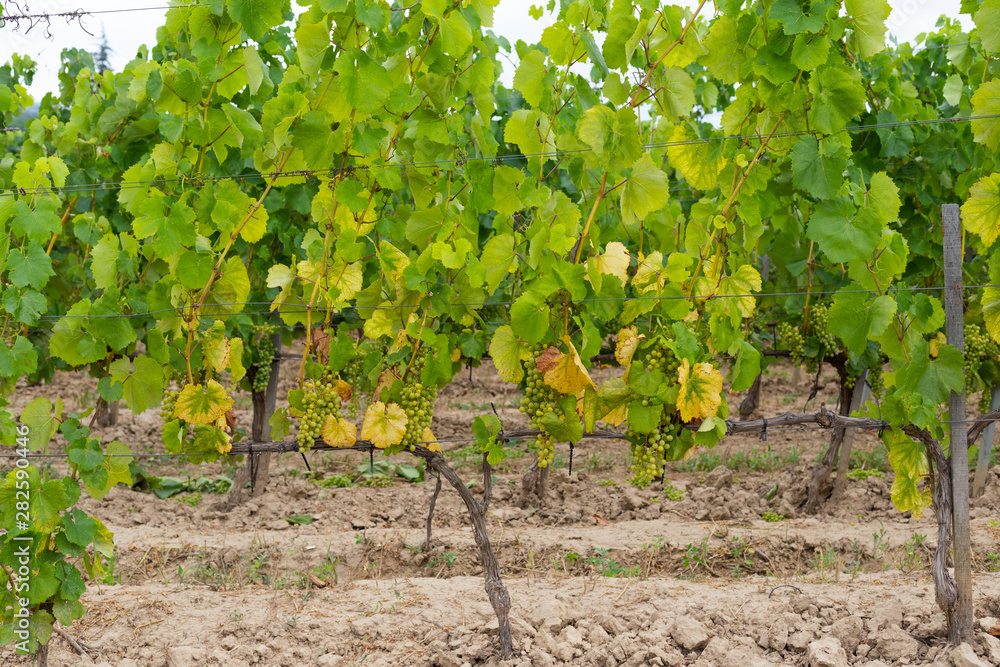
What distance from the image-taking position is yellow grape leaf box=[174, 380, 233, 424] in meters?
2.95

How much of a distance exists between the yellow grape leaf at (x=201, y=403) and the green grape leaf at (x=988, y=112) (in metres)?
2.84

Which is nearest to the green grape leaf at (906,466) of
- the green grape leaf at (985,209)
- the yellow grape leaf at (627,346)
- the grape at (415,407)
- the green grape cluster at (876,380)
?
the green grape leaf at (985,209)

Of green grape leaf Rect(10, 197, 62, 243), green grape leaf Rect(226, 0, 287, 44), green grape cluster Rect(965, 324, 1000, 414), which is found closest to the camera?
green grape leaf Rect(226, 0, 287, 44)

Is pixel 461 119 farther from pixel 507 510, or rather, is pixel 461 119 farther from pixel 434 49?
pixel 507 510

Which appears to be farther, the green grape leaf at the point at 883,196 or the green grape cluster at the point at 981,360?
the green grape cluster at the point at 981,360

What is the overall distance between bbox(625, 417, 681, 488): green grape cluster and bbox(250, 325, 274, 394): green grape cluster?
319 centimetres

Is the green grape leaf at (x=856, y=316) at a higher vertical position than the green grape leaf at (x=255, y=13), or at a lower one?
lower

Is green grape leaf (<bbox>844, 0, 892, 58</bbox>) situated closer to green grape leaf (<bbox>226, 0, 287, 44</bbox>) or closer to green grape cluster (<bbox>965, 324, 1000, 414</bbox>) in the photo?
green grape leaf (<bbox>226, 0, 287, 44</bbox>)

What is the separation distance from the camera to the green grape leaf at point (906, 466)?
3.12 metres

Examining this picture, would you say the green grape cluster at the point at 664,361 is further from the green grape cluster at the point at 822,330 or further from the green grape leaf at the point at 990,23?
the green grape cluster at the point at 822,330

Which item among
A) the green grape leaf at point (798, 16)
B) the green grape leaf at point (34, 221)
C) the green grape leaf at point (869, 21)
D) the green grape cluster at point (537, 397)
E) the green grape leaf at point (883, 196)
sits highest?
the green grape leaf at point (869, 21)

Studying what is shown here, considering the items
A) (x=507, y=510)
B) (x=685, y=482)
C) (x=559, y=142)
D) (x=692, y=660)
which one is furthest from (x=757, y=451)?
(x=559, y=142)

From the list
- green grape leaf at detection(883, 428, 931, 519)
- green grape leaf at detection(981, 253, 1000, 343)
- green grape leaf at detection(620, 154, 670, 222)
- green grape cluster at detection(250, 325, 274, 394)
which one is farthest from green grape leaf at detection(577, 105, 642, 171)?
green grape cluster at detection(250, 325, 274, 394)

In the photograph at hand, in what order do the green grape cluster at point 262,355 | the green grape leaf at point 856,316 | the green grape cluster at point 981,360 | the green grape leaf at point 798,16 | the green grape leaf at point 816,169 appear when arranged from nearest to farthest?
the green grape leaf at point 798,16 → the green grape leaf at point 816,169 → the green grape leaf at point 856,316 → the green grape cluster at point 981,360 → the green grape cluster at point 262,355
